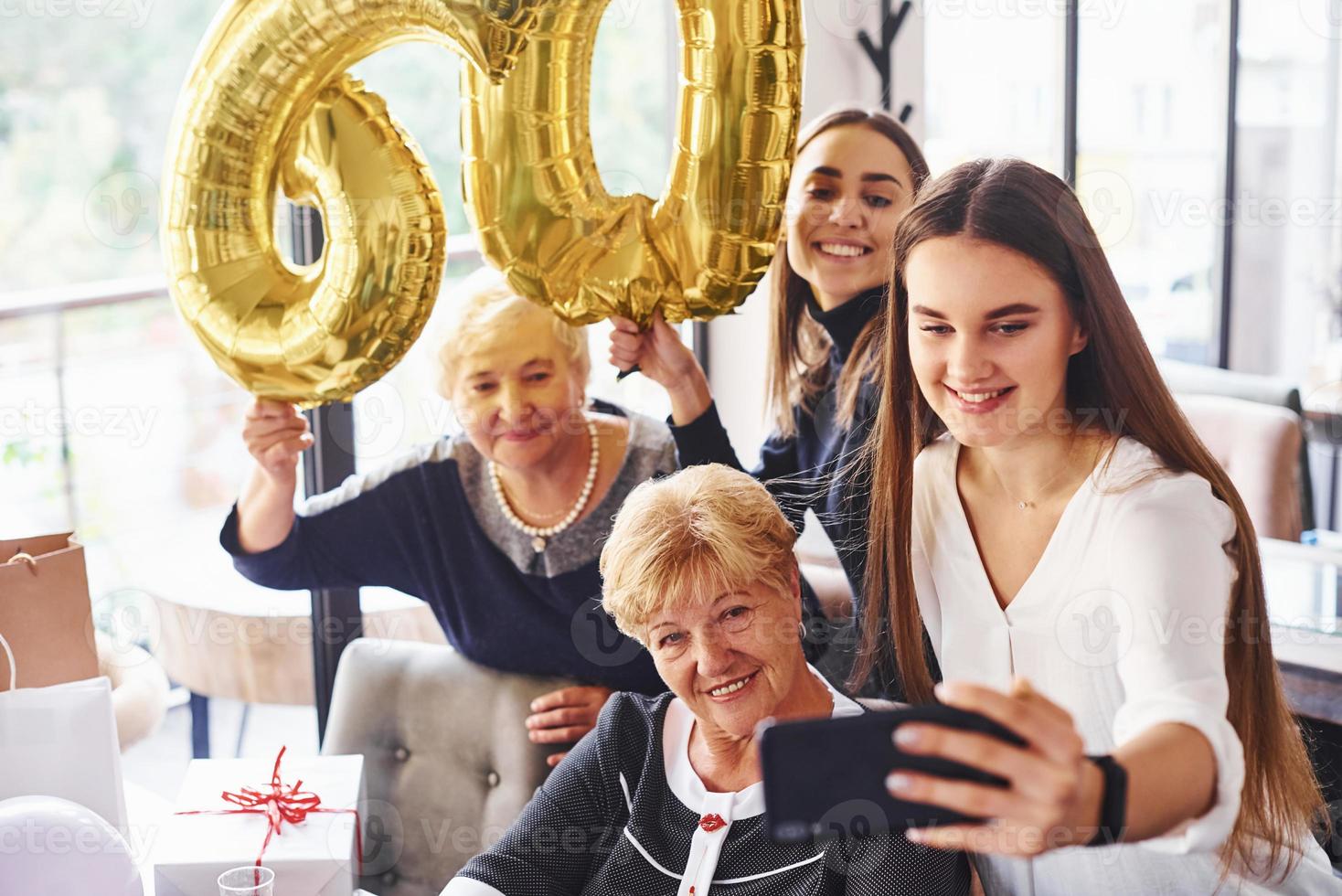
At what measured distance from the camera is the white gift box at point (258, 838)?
1412 mm

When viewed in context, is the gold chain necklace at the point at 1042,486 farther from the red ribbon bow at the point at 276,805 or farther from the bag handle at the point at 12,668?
the bag handle at the point at 12,668

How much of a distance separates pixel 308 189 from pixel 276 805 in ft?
2.27

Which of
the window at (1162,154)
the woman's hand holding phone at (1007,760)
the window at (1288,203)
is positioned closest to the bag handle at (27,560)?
the woman's hand holding phone at (1007,760)

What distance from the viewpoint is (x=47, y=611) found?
4.93 ft

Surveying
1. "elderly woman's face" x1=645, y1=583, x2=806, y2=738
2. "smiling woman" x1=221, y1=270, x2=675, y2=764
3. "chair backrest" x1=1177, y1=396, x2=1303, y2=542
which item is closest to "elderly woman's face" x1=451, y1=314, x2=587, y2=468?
"smiling woman" x1=221, y1=270, x2=675, y2=764

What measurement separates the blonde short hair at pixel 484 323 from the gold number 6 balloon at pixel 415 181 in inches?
19.5

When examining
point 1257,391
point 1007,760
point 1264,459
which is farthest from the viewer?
point 1257,391

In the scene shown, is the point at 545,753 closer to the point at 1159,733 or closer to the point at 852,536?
the point at 852,536

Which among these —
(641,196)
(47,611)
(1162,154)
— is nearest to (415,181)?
(641,196)

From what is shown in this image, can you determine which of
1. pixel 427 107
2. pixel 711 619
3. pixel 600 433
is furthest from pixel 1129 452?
pixel 427 107

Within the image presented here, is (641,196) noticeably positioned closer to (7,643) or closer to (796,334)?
(796,334)

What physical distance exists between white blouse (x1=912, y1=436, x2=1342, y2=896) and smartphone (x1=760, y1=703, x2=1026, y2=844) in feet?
0.73

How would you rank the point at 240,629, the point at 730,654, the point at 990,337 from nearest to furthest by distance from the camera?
the point at 990,337, the point at 730,654, the point at 240,629

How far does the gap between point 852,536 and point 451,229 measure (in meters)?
1.91
